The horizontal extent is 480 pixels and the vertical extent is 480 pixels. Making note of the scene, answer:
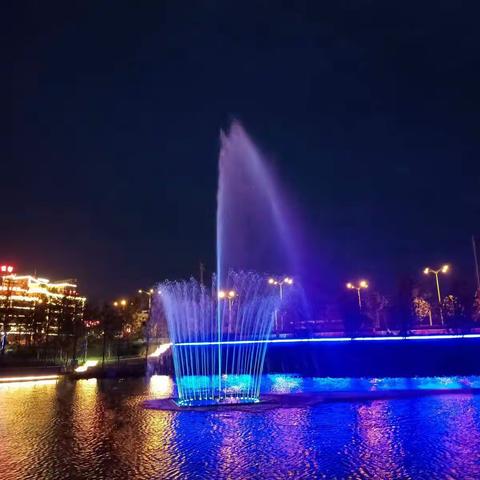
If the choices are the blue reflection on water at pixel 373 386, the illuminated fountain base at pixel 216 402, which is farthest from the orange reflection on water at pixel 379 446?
the blue reflection on water at pixel 373 386

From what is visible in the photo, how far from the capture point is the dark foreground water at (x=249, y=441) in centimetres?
A: 1166

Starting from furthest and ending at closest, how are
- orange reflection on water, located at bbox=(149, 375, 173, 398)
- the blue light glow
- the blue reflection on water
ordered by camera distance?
1. the blue light glow
2. the blue reflection on water
3. orange reflection on water, located at bbox=(149, 375, 173, 398)

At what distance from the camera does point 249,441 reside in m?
14.7

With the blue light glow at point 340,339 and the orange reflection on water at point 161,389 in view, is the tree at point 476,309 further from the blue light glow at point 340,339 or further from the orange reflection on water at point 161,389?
the orange reflection on water at point 161,389

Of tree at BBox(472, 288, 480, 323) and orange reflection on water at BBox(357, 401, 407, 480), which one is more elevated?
tree at BBox(472, 288, 480, 323)

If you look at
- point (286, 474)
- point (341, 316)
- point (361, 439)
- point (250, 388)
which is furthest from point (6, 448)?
point (341, 316)

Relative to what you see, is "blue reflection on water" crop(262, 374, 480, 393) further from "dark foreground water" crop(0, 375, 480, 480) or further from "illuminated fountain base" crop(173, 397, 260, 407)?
"dark foreground water" crop(0, 375, 480, 480)

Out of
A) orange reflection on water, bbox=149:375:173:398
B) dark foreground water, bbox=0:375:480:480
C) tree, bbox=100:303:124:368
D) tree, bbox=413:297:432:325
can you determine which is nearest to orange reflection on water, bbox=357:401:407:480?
dark foreground water, bbox=0:375:480:480

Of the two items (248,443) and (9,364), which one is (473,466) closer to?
(248,443)

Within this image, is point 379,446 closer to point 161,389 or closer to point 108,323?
point 161,389

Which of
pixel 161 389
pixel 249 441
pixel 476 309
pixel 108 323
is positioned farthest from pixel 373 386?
pixel 476 309

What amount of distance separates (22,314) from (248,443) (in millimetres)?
70308

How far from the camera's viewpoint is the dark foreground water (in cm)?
1166

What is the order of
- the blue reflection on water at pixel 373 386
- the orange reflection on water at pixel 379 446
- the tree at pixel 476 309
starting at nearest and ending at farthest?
A: the orange reflection on water at pixel 379 446
the blue reflection on water at pixel 373 386
the tree at pixel 476 309
